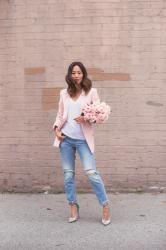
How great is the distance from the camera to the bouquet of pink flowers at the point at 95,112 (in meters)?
5.29

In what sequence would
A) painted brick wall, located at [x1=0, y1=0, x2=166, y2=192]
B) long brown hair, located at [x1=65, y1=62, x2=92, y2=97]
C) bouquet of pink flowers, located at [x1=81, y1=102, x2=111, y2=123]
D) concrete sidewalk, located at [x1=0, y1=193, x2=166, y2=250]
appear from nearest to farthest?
concrete sidewalk, located at [x1=0, y1=193, x2=166, y2=250] → bouquet of pink flowers, located at [x1=81, y1=102, x2=111, y2=123] → long brown hair, located at [x1=65, y1=62, x2=92, y2=97] → painted brick wall, located at [x1=0, y1=0, x2=166, y2=192]

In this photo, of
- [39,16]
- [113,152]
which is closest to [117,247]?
[113,152]

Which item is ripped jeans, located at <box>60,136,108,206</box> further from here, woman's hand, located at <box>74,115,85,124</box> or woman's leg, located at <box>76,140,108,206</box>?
woman's hand, located at <box>74,115,85,124</box>

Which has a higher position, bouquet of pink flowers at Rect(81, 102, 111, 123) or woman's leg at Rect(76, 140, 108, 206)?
bouquet of pink flowers at Rect(81, 102, 111, 123)

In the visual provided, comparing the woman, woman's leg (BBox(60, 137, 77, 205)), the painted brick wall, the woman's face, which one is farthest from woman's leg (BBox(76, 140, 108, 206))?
the painted brick wall

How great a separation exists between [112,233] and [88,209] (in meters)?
0.92

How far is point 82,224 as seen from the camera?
5.62 meters

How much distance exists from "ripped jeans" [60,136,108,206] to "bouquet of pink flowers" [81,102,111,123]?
1.05 feet

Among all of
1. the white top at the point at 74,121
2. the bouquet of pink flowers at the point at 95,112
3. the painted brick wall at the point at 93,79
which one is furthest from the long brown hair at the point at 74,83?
the painted brick wall at the point at 93,79

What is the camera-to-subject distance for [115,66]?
6695mm

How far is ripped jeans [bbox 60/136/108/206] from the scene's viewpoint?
550 cm

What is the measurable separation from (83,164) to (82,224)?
0.65 meters

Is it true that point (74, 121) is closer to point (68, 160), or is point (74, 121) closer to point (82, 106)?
point (82, 106)

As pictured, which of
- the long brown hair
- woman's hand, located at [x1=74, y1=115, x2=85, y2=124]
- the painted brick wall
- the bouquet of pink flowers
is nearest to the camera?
the bouquet of pink flowers
